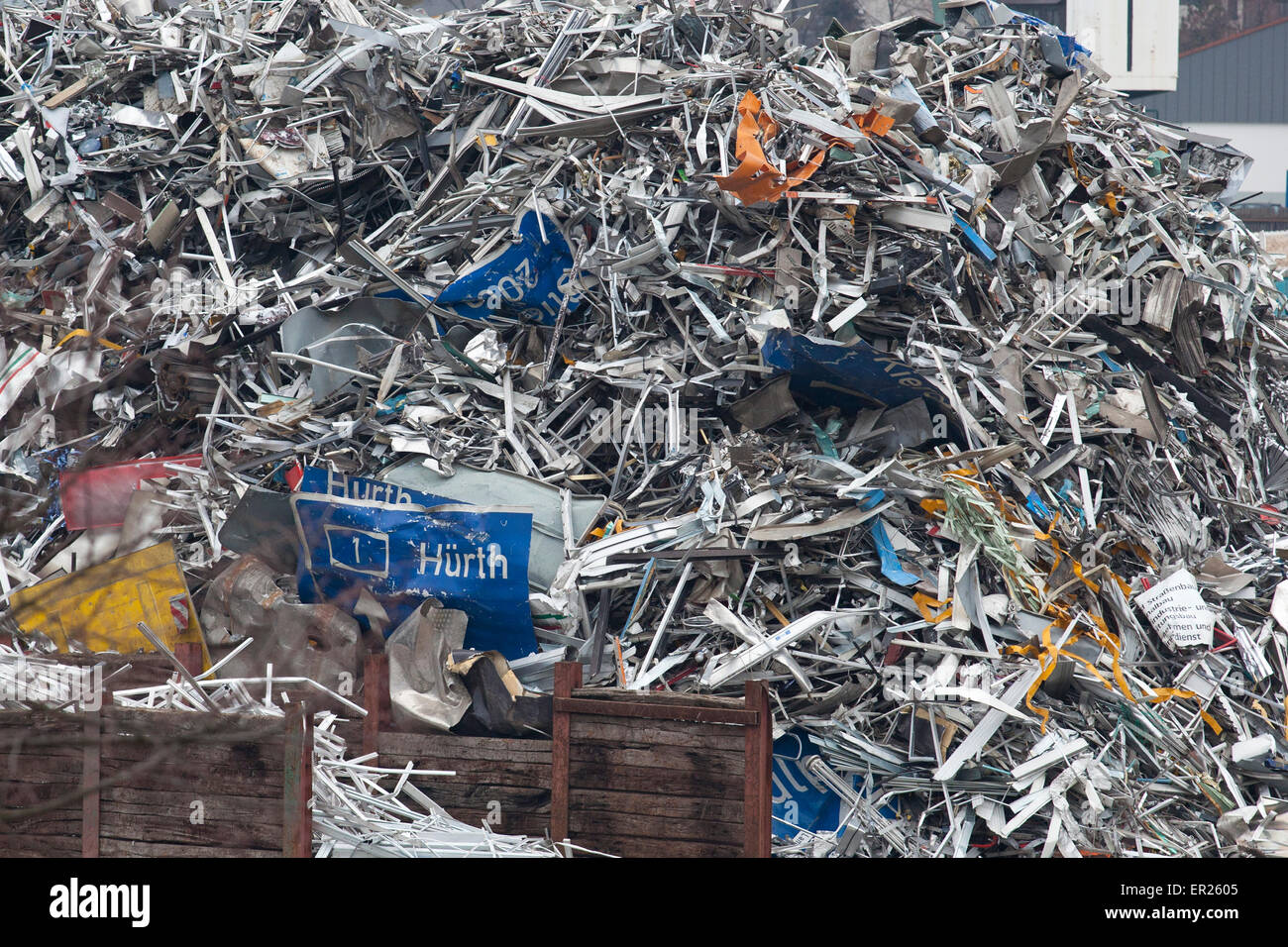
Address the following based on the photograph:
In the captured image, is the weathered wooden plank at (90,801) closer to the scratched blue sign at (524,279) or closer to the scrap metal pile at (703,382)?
the scrap metal pile at (703,382)

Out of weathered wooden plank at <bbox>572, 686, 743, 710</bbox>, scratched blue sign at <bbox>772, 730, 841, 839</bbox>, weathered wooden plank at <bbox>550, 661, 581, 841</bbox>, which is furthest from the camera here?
scratched blue sign at <bbox>772, 730, 841, 839</bbox>

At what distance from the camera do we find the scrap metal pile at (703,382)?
19.1 feet

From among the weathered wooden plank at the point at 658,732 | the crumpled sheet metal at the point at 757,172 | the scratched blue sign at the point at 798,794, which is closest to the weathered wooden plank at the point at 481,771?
the weathered wooden plank at the point at 658,732

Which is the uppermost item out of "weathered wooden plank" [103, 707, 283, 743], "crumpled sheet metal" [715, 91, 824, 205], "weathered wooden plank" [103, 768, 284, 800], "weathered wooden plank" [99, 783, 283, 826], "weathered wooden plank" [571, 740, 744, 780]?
"crumpled sheet metal" [715, 91, 824, 205]

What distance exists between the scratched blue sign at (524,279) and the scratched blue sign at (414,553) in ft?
4.83

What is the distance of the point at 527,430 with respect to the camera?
6.82m

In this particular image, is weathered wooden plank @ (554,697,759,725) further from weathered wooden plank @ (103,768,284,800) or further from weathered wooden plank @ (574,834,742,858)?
weathered wooden plank @ (103,768,284,800)

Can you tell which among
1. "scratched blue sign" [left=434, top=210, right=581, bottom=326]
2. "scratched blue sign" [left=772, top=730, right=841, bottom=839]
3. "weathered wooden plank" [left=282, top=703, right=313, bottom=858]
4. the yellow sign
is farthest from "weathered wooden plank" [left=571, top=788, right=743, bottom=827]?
"scratched blue sign" [left=434, top=210, right=581, bottom=326]

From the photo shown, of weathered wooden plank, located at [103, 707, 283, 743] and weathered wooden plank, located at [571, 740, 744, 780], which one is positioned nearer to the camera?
weathered wooden plank, located at [103, 707, 283, 743]

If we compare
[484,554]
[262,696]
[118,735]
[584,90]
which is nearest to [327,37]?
[584,90]

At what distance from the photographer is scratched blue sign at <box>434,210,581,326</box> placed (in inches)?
280

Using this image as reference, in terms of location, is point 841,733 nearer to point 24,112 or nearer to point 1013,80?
point 1013,80

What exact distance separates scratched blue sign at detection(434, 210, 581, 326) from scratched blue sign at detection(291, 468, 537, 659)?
1.47 metres

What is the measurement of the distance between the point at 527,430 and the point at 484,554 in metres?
1.03
